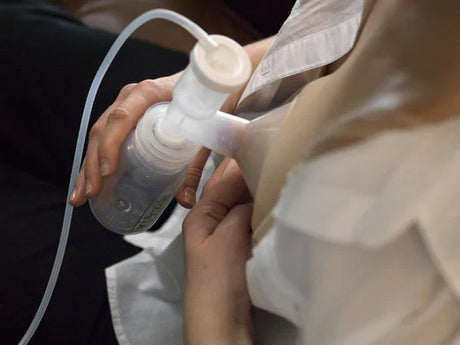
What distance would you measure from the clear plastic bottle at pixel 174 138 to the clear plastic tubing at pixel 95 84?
15mm

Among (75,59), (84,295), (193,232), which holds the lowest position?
(84,295)

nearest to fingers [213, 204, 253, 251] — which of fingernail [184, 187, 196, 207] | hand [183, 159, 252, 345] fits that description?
hand [183, 159, 252, 345]

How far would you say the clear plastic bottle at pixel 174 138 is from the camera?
32 centimetres

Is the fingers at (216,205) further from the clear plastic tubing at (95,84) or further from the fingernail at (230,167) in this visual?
the clear plastic tubing at (95,84)

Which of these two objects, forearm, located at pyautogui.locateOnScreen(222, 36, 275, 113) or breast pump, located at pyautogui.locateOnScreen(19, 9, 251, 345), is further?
forearm, located at pyautogui.locateOnScreen(222, 36, 275, 113)

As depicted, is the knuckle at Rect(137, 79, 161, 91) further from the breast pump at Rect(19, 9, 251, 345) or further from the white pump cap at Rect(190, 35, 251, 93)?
the white pump cap at Rect(190, 35, 251, 93)

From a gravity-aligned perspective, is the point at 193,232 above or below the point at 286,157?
below

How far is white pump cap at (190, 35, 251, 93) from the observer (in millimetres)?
316

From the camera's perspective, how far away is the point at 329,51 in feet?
1.44

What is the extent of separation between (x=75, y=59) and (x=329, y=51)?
423 mm

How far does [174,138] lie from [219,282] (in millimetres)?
117

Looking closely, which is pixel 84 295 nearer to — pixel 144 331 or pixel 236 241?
pixel 144 331

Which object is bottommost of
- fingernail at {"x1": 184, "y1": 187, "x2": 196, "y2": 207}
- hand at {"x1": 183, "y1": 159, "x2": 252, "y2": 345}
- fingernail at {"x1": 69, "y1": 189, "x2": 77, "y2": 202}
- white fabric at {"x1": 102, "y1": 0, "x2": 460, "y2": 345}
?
fingernail at {"x1": 69, "y1": 189, "x2": 77, "y2": 202}

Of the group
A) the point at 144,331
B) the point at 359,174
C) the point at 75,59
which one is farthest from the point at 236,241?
the point at 75,59
